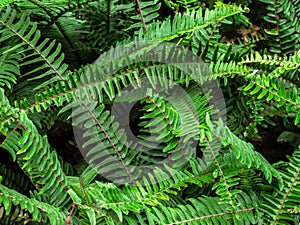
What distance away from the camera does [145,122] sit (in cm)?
103

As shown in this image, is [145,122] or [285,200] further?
[145,122]

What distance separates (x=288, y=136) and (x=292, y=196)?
0.32 m

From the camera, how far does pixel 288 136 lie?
119cm

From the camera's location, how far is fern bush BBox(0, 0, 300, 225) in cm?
85

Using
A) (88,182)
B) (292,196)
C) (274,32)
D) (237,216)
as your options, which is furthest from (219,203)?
(274,32)

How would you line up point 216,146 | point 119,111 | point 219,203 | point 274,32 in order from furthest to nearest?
point 274,32 → point 119,111 → point 216,146 → point 219,203

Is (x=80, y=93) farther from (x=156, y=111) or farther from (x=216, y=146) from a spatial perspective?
(x=216, y=146)

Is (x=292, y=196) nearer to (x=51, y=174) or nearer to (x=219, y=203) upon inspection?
(x=219, y=203)

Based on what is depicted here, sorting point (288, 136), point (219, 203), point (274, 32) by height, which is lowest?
point (288, 136)

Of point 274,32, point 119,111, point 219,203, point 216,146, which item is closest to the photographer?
point 219,203

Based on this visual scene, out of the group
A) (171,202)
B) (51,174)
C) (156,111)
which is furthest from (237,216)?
(51,174)

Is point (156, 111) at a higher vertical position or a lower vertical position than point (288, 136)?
higher

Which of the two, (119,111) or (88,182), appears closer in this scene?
(88,182)

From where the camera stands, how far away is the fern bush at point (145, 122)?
0.85 m
